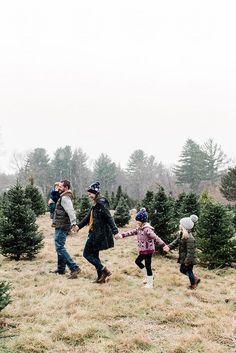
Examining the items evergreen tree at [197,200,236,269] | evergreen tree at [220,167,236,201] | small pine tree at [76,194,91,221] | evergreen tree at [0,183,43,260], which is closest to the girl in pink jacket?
evergreen tree at [197,200,236,269]

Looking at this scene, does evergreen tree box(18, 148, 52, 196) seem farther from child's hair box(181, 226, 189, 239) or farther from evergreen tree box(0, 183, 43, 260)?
child's hair box(181, 226, 189, 239)

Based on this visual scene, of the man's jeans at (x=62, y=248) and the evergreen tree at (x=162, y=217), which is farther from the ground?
the evergreen tree at (x=162, y=217)

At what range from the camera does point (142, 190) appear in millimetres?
82188

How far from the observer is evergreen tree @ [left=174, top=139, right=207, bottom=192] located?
66625 mm

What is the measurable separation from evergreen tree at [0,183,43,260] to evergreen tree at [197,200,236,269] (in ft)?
15.8

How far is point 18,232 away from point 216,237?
5.75 meters

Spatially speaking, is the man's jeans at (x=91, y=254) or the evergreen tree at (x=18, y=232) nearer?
the man's jeans at (x=91, y=254)

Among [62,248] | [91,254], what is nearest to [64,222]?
[62,248]

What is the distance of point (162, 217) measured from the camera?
13898mm

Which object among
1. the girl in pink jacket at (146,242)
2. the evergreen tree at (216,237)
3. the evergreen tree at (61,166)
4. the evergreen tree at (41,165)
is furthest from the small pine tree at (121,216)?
the evergreen tree at (61,166)

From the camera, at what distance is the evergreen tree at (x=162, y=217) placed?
45.7ft

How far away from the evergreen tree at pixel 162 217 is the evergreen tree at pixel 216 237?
1.78m

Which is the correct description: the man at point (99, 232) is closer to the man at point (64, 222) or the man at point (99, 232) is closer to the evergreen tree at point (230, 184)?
the man at point (64, 222)

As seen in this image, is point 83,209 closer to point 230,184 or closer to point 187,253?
point 187,253
